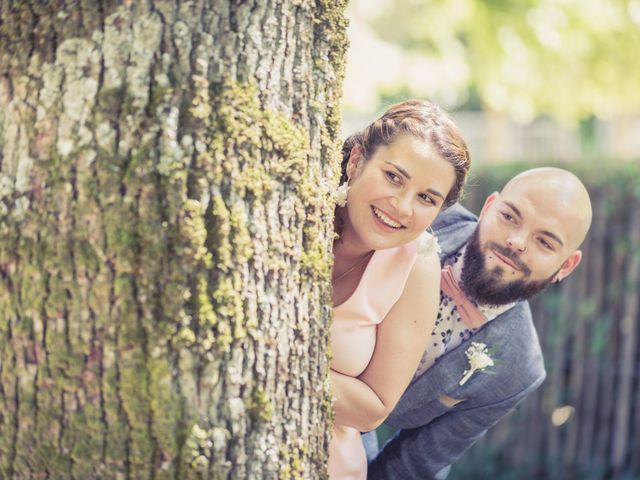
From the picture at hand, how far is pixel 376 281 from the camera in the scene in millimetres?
2744

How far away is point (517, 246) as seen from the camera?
10.5 feet

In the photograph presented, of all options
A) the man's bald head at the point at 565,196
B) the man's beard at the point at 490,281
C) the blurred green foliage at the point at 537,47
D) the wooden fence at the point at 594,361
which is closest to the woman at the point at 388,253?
the man's beard at the point at 490,281

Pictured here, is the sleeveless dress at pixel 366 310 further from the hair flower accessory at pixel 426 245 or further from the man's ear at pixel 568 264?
the man's ear at pixel 568 264

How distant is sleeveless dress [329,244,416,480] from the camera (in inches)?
103

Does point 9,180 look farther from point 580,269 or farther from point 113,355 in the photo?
point 580,269

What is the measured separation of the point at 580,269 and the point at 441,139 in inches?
152

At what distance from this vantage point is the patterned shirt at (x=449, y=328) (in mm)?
3270

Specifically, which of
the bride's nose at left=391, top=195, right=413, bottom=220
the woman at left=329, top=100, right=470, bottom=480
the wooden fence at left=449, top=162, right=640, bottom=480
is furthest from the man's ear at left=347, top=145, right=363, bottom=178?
the wooden fence at left=449, top=162, right=640, bottom=480

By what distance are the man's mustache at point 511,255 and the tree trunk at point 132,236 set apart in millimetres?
1525

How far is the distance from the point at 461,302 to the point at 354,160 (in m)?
0.81

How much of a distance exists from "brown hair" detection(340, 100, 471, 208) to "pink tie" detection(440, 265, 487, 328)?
57cm

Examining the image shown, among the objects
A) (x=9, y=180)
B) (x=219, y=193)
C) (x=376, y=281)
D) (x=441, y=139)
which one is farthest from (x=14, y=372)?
(x=441, y=139)

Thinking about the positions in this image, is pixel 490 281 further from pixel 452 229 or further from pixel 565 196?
pixel 565 196

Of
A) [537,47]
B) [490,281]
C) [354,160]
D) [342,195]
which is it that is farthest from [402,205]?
[537,47]
